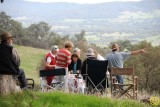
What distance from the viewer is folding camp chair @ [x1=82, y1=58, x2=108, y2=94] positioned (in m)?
11.1

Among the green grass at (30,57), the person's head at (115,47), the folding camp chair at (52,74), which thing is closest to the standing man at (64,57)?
the folding camp chair at (52,74)

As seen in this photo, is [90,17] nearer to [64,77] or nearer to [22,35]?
[22,35]

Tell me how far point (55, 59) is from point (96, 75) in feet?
3.86

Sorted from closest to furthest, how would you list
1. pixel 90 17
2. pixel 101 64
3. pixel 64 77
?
pixel 64 77
pixel 101 64
pixel 90 17

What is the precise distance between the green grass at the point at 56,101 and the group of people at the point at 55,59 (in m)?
0.60

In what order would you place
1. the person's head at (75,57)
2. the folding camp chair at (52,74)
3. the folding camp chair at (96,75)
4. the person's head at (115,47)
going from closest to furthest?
the folding camp chair at (52,74), the person's head at (75,57), the folding camp chair at (96,75), the person's head at (115,47)

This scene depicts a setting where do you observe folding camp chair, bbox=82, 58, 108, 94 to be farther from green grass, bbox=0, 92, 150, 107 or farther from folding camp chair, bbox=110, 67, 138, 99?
green grass, bbox=0, 92, 150, 107

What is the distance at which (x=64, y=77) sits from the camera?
1026cm

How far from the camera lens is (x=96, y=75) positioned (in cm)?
1118

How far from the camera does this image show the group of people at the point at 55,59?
809 cm

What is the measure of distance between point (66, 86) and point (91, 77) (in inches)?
43.0

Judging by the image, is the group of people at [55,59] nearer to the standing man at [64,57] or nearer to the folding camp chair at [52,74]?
the standing man at [64,57]

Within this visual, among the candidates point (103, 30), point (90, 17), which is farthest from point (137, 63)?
point (90, 17)

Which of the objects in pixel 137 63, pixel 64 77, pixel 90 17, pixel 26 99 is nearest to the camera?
pixel 26 99
